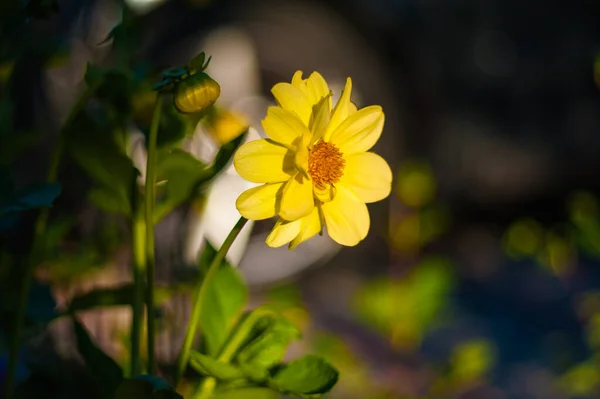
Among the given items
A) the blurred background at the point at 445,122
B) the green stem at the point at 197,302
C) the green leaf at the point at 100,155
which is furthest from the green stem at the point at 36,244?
the blurred background at the point at 445,122

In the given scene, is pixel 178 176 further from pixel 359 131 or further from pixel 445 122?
pixel 445 122

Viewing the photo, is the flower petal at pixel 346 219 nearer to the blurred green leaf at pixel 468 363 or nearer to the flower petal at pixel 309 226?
the flower petal at pixel 309 226

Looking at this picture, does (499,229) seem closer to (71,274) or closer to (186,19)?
(186,19)

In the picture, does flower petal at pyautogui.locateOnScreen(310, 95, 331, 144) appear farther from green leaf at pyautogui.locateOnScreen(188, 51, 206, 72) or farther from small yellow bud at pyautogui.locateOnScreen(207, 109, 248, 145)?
small yellow bud at pyautogui.locateOnScreen(207, 109, 248, 145)

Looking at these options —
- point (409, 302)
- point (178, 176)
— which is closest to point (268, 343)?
point (178, 176)

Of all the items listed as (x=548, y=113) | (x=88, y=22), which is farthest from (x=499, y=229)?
(x=88, y=22)
